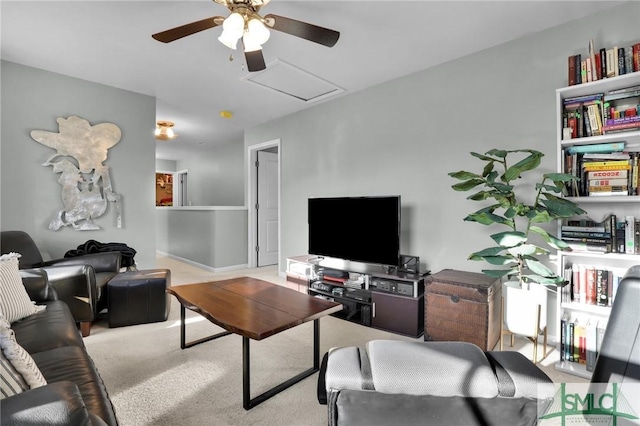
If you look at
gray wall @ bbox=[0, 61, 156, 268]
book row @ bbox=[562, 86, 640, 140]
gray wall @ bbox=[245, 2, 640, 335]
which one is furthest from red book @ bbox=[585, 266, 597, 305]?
gray wall @ bbox=[0, 61, 156, 268]

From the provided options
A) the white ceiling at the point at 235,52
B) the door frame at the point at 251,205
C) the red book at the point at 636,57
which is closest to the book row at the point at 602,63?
the red book at the point at 636,57

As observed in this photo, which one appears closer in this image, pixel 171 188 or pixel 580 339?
pixel 580 339

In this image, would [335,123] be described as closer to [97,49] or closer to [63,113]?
[97,49]

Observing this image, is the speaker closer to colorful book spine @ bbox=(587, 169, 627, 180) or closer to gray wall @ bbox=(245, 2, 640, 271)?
gray wall @ bbox=(245, 2, 640, 271)

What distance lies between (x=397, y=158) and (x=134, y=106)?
126 inches

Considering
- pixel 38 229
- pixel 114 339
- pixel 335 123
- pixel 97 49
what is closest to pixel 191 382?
pixel 114 339

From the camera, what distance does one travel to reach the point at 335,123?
4.04 meters

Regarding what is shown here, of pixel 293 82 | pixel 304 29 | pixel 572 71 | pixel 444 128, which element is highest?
pixel 293 82

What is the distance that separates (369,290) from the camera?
119 inches

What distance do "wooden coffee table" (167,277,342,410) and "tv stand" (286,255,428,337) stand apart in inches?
37.7

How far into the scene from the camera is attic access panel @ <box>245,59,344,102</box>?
3.23m

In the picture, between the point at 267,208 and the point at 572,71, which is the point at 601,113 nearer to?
the point at 572,71

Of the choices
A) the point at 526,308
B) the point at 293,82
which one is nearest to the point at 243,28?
the point at 293,82

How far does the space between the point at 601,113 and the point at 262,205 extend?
184 inches
